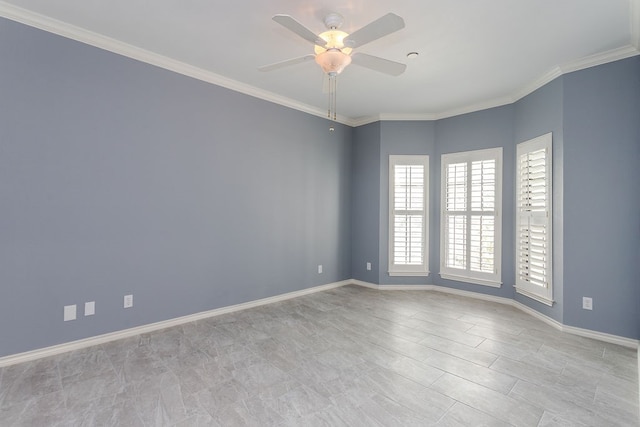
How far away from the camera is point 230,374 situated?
2.39 metres

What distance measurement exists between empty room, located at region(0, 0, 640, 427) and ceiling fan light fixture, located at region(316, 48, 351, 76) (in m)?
0.02

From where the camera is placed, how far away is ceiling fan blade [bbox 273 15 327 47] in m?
1.93

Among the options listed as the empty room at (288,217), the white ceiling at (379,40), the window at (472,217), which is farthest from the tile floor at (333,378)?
the white ceiling at (379,40)

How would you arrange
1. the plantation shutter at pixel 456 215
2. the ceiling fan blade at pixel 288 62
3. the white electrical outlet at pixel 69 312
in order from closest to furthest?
the ceiling fan blade at pixel 288 62 → the white electrical outlet at pixel 69 312 → the plantation shutter at pixel 456 215

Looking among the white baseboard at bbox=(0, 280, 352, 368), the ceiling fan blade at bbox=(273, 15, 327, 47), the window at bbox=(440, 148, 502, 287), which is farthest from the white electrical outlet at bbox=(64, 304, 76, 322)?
the window at bbox=(440, 148, 502, 287)

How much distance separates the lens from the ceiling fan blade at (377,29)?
189 centimetres

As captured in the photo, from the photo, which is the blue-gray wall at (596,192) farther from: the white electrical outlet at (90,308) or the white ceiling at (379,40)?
the white electrical outlet at (90,308)

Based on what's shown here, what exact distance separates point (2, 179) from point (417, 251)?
4974 millimetres

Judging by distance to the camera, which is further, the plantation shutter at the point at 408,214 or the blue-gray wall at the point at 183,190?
the plantation shutter at the point at 408,214

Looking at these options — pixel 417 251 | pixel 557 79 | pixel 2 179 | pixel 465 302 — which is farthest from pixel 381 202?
pixel 2 179

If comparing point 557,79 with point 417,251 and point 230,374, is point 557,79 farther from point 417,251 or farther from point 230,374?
point 230,374

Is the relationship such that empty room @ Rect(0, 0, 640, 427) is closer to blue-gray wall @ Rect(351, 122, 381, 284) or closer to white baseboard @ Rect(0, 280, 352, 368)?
white baseboard @ Rect(0, 280, 352, 368)

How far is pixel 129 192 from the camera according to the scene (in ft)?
10.1

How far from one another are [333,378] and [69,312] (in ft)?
7.89
